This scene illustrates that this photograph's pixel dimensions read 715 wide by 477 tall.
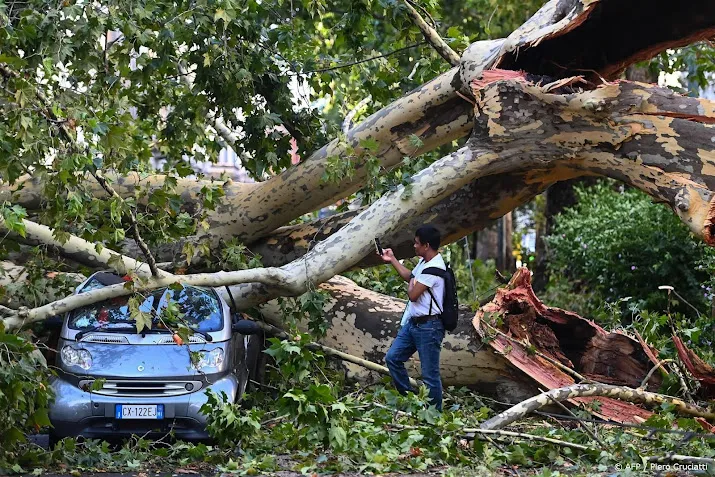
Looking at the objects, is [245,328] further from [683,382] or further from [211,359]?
[683,382]

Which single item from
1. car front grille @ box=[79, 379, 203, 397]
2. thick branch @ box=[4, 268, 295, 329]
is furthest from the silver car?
thick branch @ box=[4, 268, 295, 329]

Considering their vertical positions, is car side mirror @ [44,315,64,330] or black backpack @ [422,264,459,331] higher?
car side mirror @ [44,315,64,330]

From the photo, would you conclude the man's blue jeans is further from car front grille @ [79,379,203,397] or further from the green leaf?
the green leaf

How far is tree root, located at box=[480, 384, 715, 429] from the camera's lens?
8164 millimetres

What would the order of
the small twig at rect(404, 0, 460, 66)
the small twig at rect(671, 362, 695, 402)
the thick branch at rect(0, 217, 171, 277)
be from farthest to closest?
the small twig at rect(404, 0, 460, 66) < the thick branch at rect(0, 217, 171, 277) < the small twig at rect(671, 362, 695, 402)

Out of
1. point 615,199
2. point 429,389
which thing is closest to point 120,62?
point 429,389

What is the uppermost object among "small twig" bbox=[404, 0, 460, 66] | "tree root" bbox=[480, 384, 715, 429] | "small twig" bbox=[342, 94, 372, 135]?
"small twig" bbox=[404, 0, 460, 66]

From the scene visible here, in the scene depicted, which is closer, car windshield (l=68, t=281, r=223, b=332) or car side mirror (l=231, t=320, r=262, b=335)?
car windshield (l=68, t=281, r=223, b=332)

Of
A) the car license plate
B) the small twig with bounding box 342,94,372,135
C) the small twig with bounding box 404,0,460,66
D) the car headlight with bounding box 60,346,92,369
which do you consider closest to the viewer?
the car license plate

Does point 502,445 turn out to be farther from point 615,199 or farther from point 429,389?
point 615,199

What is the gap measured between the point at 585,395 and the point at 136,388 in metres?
3.76

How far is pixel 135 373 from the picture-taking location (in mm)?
8398

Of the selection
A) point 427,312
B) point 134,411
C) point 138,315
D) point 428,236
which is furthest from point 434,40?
point 134,411

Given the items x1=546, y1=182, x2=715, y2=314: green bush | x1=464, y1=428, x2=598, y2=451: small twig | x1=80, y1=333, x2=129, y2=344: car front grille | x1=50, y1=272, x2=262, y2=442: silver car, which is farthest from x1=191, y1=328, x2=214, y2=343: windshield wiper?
x1=546, y1=182, x2=715, y2=314: green bush
